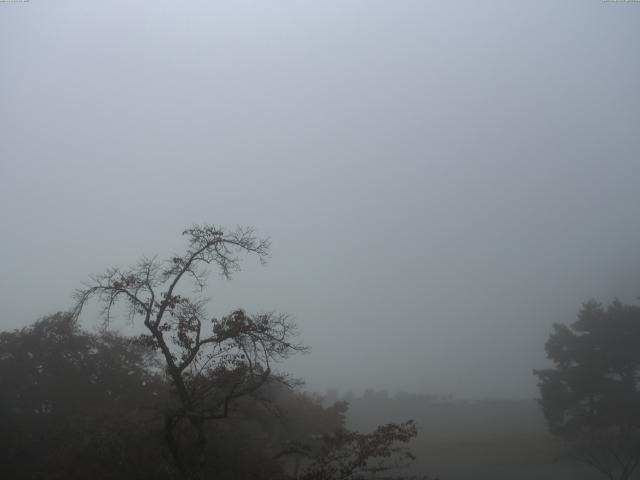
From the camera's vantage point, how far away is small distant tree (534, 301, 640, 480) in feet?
97.1

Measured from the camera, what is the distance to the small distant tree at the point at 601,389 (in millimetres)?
29609

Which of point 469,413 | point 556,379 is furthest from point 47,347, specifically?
point 469,413

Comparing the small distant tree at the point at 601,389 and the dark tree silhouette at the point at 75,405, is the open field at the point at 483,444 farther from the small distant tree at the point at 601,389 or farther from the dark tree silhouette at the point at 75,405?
the dark tree silhouette at the point at 75,405

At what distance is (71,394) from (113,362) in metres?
2.30

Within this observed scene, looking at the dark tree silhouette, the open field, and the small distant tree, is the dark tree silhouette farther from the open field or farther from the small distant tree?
the small distant tree

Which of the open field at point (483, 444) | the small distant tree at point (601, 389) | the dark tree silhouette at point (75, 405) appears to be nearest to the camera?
the dark tree silhouette at point (75, 405)

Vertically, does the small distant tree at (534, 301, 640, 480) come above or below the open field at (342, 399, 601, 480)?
above

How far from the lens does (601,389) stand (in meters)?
30.3

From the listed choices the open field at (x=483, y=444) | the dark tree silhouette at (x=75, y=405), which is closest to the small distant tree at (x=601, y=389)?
the open field at (x=483, y=444)

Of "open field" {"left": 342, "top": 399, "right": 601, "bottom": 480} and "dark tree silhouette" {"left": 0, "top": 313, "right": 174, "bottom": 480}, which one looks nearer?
"dark tree silhouette" {"left": 0, "top": 313, "right": 174, "bottom": 480}

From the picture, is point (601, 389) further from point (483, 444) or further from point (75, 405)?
point (75, 405)

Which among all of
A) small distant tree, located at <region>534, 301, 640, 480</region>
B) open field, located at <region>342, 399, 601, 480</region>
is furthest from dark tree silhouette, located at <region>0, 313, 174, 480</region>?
small distant tree, located at <region>534, 301, 640, 480</region>

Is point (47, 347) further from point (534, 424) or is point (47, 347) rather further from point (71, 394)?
point (534, 424)

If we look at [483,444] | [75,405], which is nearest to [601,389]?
[483,444]
